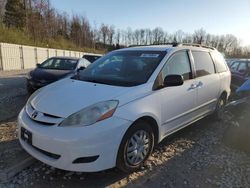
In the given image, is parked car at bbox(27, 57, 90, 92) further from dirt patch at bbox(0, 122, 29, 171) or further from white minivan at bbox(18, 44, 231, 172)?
white minivan at bbox(18, 44, 231, 172)

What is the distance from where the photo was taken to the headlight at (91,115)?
271cm

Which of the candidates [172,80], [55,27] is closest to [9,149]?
[172,80]

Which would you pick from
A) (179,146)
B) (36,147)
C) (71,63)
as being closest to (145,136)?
(179,146)

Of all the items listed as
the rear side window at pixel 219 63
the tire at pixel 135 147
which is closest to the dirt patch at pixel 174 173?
the tire at pixel 135 147

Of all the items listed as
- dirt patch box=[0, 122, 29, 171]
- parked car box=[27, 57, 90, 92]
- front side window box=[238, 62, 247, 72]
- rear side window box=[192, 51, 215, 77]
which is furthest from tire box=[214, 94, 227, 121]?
front side window box=[238, 62, 247, 72]

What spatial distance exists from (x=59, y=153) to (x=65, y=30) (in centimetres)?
4626

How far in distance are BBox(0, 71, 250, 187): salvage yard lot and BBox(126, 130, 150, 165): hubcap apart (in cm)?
20

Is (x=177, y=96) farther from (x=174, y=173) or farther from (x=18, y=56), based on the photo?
(x=18, y=56)

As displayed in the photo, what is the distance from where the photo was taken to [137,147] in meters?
3.21

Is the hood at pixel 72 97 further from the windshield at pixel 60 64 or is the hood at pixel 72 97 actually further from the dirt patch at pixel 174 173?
the windshield at pixel 60 64

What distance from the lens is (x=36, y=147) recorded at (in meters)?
2.87

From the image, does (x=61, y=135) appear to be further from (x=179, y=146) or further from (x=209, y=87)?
(x=209, y=87)

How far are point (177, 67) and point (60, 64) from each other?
624 centimetres

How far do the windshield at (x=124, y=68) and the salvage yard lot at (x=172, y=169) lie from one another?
1284 mm
